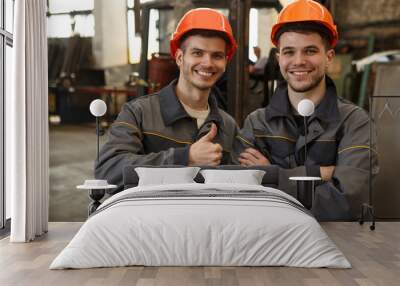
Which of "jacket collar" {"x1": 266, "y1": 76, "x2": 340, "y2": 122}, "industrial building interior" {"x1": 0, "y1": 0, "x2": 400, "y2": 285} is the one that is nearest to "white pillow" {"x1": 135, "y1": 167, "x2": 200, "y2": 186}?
"industrial building interior" {"x1": 0, "y1": 0, "x2": 400, "y2": 285}

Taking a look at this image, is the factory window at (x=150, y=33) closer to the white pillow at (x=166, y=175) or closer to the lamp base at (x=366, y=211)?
the white pillow at (x=166, y=175)

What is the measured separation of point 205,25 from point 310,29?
1.04 metres

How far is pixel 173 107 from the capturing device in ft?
19.1

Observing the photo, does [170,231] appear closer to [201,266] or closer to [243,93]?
[201,266]

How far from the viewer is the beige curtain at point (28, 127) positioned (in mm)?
5047

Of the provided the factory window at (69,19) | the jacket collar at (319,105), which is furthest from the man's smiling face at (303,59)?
the factory window at (69,19)

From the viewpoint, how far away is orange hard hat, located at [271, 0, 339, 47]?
19.1 feet

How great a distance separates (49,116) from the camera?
19.9 feet

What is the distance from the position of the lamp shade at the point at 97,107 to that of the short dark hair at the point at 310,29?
1.89 m

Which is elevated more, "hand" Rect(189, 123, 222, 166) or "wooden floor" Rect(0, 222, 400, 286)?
"hand" Rect(189, 123, 222, 166)

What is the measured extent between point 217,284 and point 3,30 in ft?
11.1

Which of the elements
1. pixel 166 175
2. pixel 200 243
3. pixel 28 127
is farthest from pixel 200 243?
pixel 28 127

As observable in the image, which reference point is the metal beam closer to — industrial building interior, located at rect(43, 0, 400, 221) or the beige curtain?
industrial building interior, located at rect(43, 0, 400, 221)

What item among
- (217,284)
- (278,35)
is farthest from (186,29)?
(217,284)
